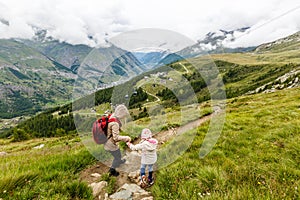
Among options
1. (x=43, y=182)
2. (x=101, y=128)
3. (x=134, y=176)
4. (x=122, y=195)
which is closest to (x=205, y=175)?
(x=122, y=195)

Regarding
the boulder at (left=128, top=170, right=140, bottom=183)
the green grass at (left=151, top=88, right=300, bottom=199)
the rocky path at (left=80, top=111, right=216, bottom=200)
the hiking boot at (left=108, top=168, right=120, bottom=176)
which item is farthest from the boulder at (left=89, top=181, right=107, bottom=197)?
the green grass at (left=151, top=88, right=300, bottom=199)

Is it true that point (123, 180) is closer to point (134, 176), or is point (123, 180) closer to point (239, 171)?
point (134, 176)

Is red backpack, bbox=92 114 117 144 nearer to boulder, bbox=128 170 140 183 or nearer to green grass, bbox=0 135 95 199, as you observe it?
green grass, bbox=0 135 95 199

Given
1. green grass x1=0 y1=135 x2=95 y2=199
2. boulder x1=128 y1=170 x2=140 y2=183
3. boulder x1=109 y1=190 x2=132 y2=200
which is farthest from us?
boulder x1=128 y1=170 x2=140 y2=183

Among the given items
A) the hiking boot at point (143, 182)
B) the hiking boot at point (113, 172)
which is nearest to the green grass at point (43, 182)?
the hiking boot at point (113, 172)

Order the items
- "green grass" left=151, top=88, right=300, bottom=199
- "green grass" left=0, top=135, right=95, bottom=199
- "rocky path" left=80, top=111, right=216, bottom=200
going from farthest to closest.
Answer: "rocky path" left=80, top=111, right=216, bottom=200, "green grass" left=0, top=135, right=95, bottom=199, "green grass" left=151, top=88, right=300, bottom=199

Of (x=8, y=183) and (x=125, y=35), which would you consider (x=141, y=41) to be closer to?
(x=125, y=35)

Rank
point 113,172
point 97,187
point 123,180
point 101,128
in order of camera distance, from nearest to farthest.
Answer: point 97,187
point 123,180
point 113,172
point 101,128

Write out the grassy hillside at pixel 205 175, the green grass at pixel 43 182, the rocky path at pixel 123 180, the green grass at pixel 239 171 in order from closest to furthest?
the green grass at pixel 239 171 < the grassy hillside at pixel 205 175 < the green grass at pixel 43 182 < the rocky path at pixel 123 180

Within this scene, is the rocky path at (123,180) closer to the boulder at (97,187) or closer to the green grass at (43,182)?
the boulder at (97,187)

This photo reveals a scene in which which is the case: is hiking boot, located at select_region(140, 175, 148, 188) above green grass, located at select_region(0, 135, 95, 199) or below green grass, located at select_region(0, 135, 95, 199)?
below

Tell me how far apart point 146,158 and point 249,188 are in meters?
3.19

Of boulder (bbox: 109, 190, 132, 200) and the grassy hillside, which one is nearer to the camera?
the grassy hillside

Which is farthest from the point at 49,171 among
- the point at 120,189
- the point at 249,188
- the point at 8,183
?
the point at 249,188
